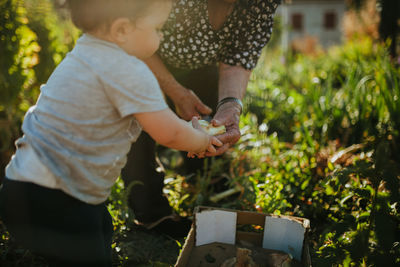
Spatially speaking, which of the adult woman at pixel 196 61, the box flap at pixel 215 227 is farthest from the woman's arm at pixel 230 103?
the box flap at pixel 215 227

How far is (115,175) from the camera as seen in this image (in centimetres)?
124

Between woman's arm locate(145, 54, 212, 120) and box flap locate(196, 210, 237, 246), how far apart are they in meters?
0.51

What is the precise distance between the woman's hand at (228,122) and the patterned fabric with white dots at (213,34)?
302 mm

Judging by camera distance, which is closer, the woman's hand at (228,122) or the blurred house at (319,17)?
the woman's hand at (228,122)

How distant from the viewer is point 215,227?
1.66 meters

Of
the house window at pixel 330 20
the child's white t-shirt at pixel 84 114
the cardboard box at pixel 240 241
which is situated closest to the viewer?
the child's white t-shirt at pixel 84 114

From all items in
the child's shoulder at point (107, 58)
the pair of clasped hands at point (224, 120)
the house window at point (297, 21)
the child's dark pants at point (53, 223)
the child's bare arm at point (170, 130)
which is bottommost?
the child's dark pants at point (53, 223)

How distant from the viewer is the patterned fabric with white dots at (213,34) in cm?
182

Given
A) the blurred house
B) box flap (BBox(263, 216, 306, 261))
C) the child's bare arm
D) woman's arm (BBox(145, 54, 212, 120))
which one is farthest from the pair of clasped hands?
the blurred house

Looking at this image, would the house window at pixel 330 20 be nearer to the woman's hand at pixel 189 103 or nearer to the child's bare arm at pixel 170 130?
the woman's hand at pixel 189 103

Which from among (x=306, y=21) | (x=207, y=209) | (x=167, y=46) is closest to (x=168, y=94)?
(x=167, y=46)

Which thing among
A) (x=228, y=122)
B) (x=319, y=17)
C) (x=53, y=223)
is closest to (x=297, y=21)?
(x=319, y=17)

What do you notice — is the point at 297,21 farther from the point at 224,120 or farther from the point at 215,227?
the point at 215,227

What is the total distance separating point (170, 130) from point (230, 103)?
2.32 ft
